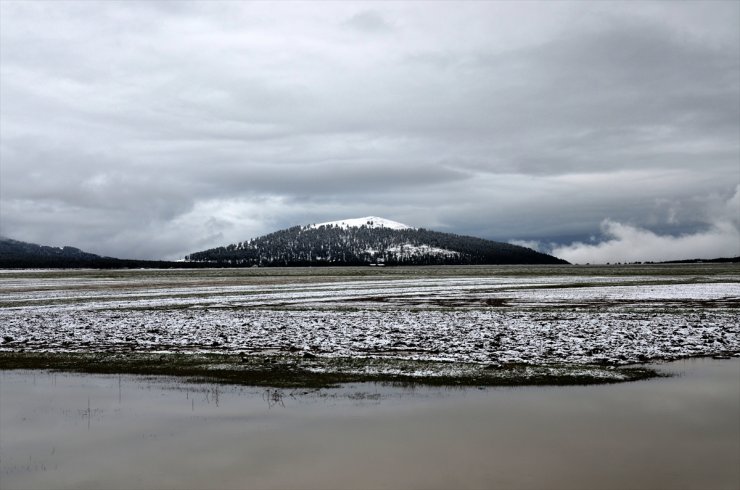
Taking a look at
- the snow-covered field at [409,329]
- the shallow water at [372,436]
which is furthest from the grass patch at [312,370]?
the snow-covered field at [409,329]

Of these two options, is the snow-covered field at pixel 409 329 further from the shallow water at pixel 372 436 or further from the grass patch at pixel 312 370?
the shallow water at pixel 372 436

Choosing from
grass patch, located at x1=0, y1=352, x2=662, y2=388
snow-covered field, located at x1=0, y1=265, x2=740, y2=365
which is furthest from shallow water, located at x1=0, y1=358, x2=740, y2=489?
snow-covered field, located at x1=0, y1=265, x2=740, y2=365

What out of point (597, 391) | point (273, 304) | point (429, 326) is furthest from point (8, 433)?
point (273, 304)

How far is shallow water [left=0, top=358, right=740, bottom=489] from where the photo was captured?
33.7ft

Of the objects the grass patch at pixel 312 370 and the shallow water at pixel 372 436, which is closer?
the shallow water at pixel 372 436

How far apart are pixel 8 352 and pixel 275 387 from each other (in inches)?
596

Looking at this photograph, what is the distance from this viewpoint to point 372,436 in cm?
1263

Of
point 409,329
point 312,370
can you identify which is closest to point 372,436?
point 312,370

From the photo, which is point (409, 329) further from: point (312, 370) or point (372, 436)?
point (372, 436)

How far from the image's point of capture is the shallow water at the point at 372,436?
404 inches

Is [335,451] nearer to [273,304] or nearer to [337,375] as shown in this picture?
[337,375]

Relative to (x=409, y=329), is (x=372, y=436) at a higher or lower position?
lower

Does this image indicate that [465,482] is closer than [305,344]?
Yes

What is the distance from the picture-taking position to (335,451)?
11648 mm
